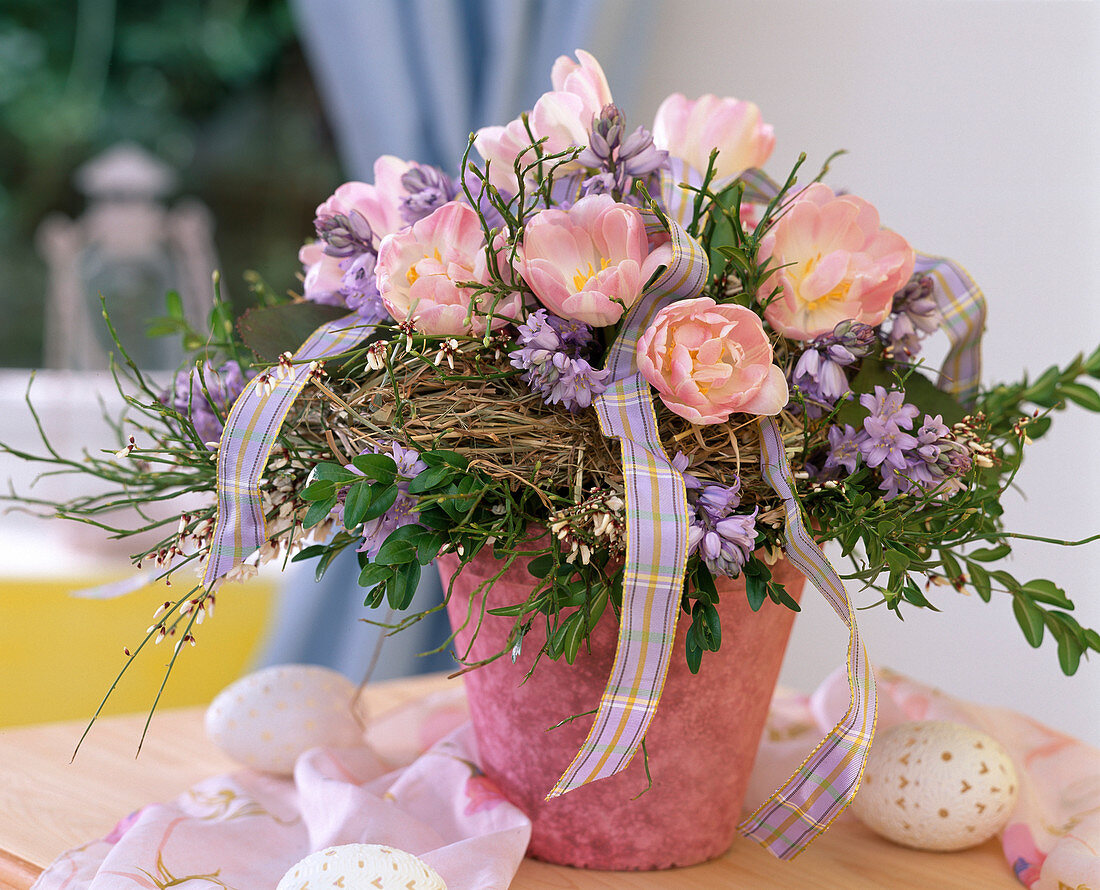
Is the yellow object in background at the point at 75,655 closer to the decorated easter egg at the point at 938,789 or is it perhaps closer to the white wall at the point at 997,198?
the white wall at the point at 997,198

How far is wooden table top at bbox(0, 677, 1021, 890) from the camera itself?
55cm

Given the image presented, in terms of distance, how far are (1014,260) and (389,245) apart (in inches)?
34.7

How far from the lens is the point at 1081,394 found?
64cm

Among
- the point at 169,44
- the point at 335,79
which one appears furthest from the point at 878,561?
the point at 169,44

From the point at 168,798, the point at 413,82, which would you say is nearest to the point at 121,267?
the point at 413,82

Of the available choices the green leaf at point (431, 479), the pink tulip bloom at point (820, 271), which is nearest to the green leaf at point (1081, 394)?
the pink tulip bloom at point (820, 271)

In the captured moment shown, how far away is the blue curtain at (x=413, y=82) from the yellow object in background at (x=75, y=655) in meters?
0.38

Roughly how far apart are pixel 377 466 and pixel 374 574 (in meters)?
0.05

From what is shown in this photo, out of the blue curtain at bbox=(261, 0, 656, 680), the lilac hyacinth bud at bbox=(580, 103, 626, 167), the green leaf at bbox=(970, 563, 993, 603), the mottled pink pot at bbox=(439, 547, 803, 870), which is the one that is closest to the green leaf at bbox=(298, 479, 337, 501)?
the mottled pink pot at bbox=(439, 547, 803, 870)

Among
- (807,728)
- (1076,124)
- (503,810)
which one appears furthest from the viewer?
(1076,124)

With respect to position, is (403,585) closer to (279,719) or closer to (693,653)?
(693,653)

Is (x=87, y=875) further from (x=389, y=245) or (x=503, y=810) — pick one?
(x=389, y=245)

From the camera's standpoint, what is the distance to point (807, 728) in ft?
2.50

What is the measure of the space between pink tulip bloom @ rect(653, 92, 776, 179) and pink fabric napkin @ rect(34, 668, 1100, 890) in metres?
0.38
